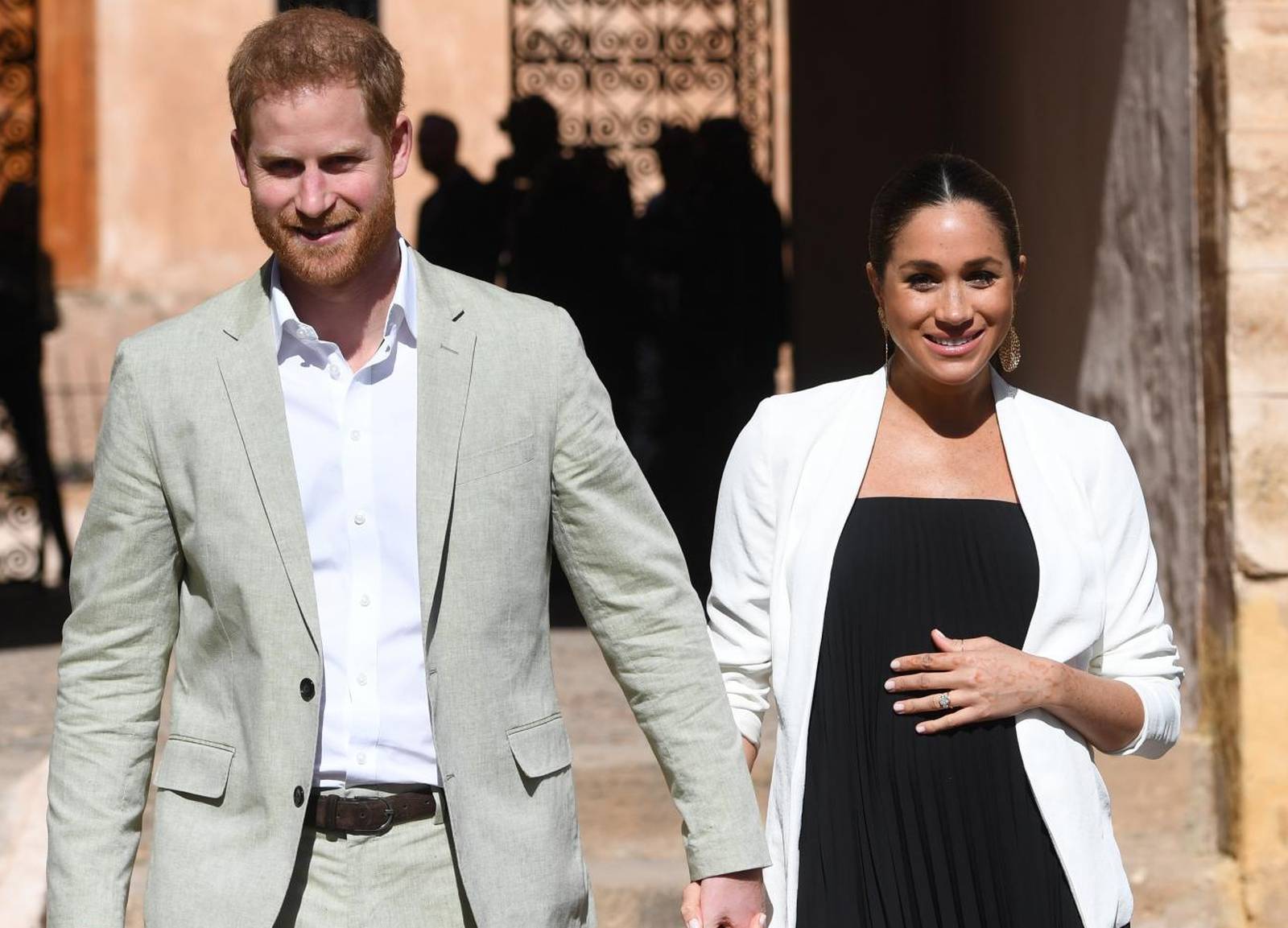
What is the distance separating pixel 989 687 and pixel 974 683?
0.08 feet

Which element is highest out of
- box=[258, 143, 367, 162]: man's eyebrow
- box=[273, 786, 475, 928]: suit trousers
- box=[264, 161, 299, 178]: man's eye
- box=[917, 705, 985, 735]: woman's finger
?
box=[258, 143, 367, 162]: man's eyebrow

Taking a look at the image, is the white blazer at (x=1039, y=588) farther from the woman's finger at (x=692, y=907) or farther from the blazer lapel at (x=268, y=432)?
the blazer lapel at (x=268, y=432)

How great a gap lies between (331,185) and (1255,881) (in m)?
3.59

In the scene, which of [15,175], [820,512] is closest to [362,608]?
[820,512]

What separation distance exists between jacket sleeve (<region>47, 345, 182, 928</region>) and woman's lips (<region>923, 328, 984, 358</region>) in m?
1.22

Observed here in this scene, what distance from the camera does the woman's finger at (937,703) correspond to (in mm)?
3104

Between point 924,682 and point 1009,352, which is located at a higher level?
point 1009,352

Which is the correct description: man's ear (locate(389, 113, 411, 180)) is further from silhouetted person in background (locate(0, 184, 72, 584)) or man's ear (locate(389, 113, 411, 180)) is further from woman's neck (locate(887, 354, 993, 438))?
silhouetted person in background (locate(0, 184, 72, 584))

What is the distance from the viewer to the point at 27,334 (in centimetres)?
972

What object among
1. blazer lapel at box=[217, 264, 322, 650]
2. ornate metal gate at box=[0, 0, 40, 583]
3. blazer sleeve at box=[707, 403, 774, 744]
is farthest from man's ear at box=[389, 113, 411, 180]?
ornate metal gate at box=[0, 0, 40, 583]

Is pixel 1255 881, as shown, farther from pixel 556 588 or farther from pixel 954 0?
pixel 954 0

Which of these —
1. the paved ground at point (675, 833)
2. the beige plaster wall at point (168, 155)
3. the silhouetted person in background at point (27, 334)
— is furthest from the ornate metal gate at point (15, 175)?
the beige plaster wall at point (168, 155)

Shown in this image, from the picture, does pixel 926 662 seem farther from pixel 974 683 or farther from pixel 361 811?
pixel 361 811

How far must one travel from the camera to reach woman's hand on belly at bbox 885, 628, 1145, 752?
3098 millimetres
